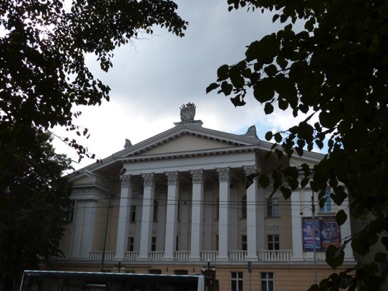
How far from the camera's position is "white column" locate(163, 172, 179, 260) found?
1437 inches

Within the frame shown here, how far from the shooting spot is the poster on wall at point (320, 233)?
30.4 meters

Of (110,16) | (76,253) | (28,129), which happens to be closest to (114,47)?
(110,16)

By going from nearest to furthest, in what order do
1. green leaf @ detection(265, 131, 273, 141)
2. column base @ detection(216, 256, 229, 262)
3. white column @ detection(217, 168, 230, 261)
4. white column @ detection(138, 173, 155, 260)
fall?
1. green leaf @ detection(265, 131, 273, 141)
2. column base @ detection(216, 256, 229, 262)
3. white column @ detection(217, 168, 230, 261)
4. white column @ detection(138, 173, 155, 260)

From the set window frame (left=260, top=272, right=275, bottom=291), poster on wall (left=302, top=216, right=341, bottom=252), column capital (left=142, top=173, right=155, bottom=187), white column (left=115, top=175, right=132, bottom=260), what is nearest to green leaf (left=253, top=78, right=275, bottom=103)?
poster on wall (left=302, top=216, right=341, bottom=252)

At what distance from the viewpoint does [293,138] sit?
311 cm

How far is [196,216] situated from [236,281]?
6522mm

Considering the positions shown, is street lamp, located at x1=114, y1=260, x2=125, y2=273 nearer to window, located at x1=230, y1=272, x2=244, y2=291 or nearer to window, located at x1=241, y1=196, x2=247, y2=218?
window, located at x1=230, y1=272, x2=244, y2=291

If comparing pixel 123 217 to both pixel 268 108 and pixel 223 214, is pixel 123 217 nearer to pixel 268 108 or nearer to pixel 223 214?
pixel 223 214

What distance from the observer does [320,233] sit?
31234mm

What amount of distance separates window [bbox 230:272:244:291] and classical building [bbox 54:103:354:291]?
8cm

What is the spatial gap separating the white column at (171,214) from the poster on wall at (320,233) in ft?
37.9

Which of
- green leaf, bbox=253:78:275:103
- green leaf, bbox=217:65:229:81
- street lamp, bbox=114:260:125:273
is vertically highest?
green leaf, bbox=217:65:229:81

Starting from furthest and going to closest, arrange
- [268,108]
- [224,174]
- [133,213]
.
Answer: [133,213] < [224,174] < [268,108]

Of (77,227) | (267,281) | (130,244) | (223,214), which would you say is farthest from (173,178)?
(267,281)
